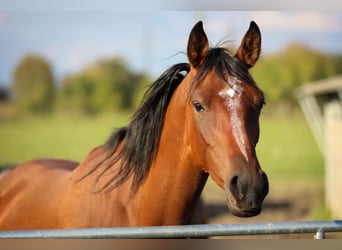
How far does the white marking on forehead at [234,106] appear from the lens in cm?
187

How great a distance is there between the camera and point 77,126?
1748 centimetres

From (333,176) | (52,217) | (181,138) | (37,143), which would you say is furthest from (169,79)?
(37,143)

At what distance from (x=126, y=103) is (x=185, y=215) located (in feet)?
56.0

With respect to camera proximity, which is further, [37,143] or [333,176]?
[37,143]

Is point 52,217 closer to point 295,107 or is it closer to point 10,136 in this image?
point 295,107

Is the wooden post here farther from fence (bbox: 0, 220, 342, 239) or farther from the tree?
the tree

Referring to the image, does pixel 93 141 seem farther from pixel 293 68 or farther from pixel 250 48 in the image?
pixel 250 48

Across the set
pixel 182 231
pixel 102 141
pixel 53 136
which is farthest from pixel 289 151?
pixel 182 231

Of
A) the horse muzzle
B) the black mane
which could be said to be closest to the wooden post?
the black mane

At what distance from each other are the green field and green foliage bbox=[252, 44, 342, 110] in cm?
137

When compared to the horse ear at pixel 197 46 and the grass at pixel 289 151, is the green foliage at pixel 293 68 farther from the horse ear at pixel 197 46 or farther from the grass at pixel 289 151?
the horse ear at pixel 197 46

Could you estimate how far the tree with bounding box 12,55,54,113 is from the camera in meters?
19.8

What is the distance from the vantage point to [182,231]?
170 centimetres

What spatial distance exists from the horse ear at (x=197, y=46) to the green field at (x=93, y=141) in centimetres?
698
